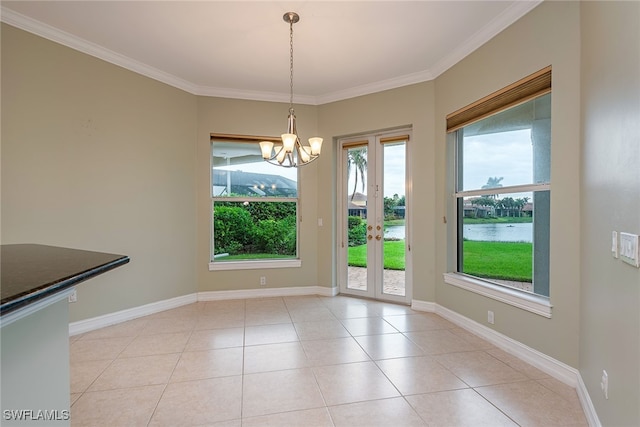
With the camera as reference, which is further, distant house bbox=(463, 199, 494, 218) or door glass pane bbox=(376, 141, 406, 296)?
door glass pane bbox=(376, 141, 406, 296)

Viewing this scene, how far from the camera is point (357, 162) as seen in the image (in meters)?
4.71

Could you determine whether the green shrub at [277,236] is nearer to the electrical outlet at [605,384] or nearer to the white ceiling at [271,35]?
the white ceiling at [271,35]

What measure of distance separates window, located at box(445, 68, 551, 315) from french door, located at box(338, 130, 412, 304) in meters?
0.81

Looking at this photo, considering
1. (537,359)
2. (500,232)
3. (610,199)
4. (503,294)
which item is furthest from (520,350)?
(610,199)

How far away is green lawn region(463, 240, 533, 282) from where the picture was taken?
2822mm

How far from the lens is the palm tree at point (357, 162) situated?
183 inches

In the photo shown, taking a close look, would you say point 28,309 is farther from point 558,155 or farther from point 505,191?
point 505,191

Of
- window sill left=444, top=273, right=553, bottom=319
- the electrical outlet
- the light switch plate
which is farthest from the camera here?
window sill left=444, top=273, right=553, bottom=319

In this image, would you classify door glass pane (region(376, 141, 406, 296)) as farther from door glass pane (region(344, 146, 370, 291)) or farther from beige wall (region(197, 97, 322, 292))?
beige wall (region(197, 97, 322, 292))

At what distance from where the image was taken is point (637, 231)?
4.33 ft

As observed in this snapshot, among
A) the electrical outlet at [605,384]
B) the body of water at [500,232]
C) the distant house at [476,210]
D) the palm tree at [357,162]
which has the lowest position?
the electrical outlet at [605,384]

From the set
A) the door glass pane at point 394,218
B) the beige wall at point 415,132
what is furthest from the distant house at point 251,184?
the door glass pane at point 394,218

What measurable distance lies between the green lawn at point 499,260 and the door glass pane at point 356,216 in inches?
59.8

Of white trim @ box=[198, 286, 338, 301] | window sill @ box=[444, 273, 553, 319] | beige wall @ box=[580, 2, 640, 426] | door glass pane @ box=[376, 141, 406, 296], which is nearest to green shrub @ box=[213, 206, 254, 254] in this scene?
white trim @ box=[198, 286, 338, 301]
